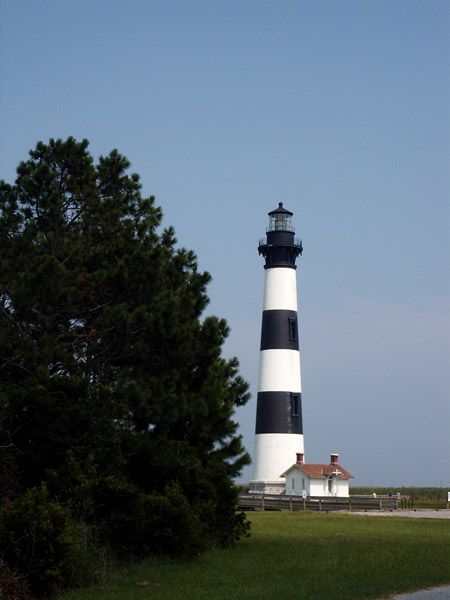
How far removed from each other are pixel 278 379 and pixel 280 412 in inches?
81.8

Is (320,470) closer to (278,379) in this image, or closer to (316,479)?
(316,479)

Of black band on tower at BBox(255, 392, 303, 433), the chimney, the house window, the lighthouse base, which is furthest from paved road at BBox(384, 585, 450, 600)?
the chimney

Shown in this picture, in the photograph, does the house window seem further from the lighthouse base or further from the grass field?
the grass field

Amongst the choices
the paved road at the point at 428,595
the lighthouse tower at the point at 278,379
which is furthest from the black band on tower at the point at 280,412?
the paved road at the point at 428,595

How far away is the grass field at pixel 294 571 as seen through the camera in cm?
1459

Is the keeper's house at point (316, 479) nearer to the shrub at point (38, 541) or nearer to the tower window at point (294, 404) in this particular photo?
the tower window at point (294, 404)

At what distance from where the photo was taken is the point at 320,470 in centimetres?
5409

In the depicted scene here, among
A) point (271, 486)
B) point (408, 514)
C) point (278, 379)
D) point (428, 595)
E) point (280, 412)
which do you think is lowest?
point (428, 595)

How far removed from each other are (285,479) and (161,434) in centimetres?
3313


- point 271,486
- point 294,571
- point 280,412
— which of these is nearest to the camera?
point 294,571

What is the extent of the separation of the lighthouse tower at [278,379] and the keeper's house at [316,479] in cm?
74

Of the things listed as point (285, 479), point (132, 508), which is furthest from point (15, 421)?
point (285, 479)

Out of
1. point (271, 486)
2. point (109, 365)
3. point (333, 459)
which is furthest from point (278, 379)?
point (109, 365)

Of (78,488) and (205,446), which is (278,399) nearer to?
(205,446)
